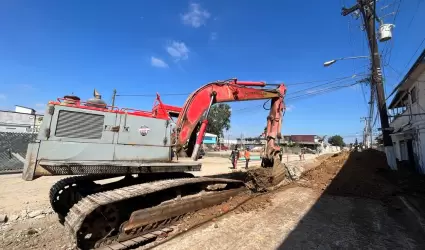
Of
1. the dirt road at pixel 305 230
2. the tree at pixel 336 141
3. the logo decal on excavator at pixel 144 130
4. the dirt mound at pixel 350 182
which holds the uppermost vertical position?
the tree at pixel 336 141

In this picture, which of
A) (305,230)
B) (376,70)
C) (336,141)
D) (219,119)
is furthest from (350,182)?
(336,141)

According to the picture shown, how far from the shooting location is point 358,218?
650cm

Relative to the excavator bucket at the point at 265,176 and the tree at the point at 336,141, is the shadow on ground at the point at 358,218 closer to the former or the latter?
Result: the excavator bucket at the point at 265,176

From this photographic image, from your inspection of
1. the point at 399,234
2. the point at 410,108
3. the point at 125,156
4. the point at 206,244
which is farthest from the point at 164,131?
the point at 410,108

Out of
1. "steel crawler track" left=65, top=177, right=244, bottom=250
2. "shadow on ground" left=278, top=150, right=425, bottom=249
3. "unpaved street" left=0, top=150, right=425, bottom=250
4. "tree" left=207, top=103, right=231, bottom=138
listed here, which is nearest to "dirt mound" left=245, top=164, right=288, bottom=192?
"unpaved street" left=0, top=150, right=425, bottom=250

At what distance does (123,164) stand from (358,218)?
5.90 metres

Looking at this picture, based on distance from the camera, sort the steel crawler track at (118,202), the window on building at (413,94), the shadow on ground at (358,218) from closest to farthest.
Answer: the steel crawler track at (118,202)
the shadow on ground at (358,218)
the window on building at (413,94)

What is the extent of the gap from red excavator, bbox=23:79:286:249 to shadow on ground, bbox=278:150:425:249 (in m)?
2.70

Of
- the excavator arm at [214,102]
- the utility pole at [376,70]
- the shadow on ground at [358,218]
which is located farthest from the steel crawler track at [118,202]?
the utility pole at [376,70]

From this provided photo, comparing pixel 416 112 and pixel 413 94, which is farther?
Answer: pixel 413 94

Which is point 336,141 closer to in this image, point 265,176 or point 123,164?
point 265,176

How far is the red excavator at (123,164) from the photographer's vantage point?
5.28 m

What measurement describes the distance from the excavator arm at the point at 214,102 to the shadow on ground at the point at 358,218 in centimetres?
271

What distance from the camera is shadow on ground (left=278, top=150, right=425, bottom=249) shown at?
16.3ft
